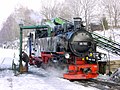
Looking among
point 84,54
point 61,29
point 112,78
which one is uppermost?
point 61,29

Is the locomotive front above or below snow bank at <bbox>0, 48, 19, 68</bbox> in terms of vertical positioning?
above

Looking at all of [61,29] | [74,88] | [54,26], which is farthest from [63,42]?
[74,88]

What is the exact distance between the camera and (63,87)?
11859 millimetres

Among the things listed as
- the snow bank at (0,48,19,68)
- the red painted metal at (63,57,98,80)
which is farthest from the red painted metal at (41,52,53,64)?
the snow bank at (0,48,19,68)

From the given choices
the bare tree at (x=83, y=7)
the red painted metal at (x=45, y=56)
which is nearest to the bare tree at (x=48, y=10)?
the bare tree at (x=83, y=7)

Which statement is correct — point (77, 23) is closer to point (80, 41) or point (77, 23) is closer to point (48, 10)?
point (80, 41)

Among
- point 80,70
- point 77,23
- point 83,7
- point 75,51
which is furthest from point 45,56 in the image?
point 83,7

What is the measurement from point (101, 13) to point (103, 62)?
3501cm

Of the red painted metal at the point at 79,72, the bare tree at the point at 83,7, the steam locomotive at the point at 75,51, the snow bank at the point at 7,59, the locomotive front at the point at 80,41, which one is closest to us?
the red painted metal at the point at 79,72

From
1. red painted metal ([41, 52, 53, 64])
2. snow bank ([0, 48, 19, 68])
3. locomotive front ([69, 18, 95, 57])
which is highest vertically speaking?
locomotive front ([69, 18, 95, 57])

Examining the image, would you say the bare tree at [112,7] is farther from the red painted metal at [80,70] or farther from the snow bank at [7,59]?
the red painted metal at [80,70]

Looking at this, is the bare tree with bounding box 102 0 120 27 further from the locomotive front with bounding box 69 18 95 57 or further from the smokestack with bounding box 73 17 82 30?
the smokestack with bounding box 73 17 82 30

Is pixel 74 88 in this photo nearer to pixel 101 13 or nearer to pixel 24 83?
pixel 24 83

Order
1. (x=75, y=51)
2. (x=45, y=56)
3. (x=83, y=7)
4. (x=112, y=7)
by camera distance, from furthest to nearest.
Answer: (x=112, y=7) → (x=83, y=7) → (x=45, y=56) → (x=75, y=51)
